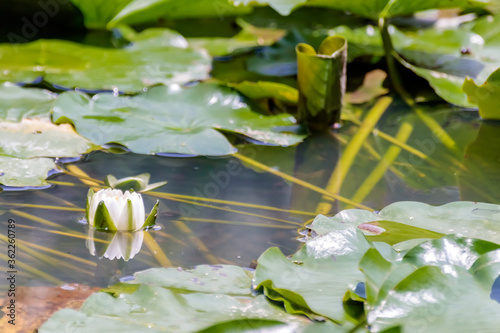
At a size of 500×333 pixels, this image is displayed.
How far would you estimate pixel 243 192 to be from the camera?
1.44 meters

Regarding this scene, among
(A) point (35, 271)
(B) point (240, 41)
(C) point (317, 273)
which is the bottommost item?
(A) point (35, 271)

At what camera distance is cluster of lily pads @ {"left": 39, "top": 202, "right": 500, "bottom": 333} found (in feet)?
2.75

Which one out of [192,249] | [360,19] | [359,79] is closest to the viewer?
[192,249]

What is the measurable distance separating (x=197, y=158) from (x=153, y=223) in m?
0.38

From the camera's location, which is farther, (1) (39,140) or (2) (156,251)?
(1) (39,140)

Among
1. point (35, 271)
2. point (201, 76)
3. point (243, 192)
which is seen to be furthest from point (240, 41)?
point (35, 271)

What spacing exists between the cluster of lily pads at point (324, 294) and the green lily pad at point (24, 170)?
0.51 meters

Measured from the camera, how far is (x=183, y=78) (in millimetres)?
2098

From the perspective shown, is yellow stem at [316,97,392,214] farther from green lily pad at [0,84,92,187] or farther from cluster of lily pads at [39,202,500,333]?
green lily pad at [0,84,92,187]

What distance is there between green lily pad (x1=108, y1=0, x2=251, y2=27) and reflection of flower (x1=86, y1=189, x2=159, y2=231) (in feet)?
4.15

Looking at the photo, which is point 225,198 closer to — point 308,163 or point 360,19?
point 308,163

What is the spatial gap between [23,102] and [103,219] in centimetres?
76

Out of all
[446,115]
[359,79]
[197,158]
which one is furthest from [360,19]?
[197,158]

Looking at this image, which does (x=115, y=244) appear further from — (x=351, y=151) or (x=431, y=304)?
(x=351, y=151)
